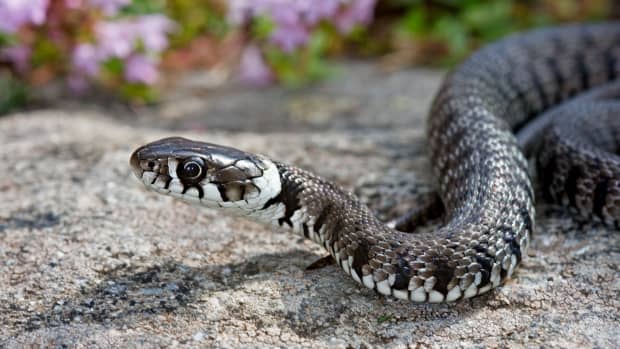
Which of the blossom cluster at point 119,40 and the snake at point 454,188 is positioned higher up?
the blossom cluster at point 119,40

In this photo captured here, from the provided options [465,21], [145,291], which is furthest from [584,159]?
[465,21]

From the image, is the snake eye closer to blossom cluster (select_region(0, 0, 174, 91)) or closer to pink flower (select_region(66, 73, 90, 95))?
blossom cluster (select_region(0, 0, 174, 91))

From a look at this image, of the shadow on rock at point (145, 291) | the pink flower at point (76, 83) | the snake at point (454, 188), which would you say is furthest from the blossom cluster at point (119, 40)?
the shadow on rock at point (145, 291)

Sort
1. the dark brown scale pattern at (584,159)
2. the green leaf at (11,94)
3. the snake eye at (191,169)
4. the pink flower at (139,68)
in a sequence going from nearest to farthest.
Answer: the snake eye at (191,169) → the dark brown scale pattern at (584,159) → the green leaf at (11,94) → the pink flower at (139,68)

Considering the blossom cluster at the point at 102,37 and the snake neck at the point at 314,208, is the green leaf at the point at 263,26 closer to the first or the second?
the blossom cluster at the point at 102,37

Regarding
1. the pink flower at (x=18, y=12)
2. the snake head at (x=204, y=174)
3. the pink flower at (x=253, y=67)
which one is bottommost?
the snake head at (x=204, y=174)

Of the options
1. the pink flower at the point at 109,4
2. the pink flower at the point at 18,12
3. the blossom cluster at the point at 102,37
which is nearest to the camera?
the pink flower at the point at 18,12

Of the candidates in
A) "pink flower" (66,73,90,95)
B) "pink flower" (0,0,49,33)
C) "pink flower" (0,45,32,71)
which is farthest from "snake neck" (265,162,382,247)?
"pink flower" (0,45,32,71)

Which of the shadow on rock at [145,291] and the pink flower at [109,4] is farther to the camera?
the pink flower at [109,4]
